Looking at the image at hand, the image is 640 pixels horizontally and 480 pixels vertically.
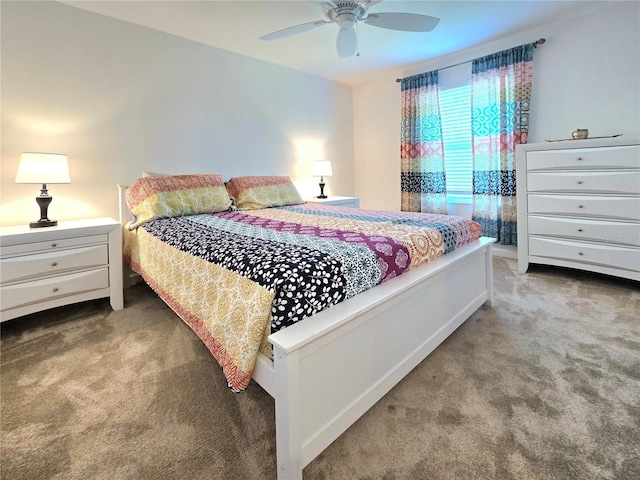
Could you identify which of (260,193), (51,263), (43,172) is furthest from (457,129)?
(51,263)

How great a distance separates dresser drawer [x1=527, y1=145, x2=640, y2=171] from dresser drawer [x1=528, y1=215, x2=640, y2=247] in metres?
0.43

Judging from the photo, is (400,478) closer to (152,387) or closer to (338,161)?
(152,387)

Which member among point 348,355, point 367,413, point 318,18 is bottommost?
point 367,413

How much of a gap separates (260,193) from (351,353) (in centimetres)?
A: 220

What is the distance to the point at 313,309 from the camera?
1123 millimetres

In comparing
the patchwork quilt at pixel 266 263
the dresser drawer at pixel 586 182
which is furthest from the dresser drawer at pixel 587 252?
the patchwork quilt at pixel 266 263

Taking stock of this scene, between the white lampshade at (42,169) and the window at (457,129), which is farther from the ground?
the window at (457,129)

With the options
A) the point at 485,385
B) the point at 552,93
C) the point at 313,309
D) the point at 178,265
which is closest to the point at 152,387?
the point at 178,265

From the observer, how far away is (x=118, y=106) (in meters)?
2.71

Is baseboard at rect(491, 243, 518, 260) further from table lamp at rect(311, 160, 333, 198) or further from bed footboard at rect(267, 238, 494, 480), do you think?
Result: table lamp at rect(311, 160, 333, 198)

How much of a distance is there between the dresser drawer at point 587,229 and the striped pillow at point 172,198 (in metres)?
2.76

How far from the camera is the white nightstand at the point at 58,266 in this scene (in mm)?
1927

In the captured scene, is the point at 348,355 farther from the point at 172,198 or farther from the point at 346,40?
the point at 346,40

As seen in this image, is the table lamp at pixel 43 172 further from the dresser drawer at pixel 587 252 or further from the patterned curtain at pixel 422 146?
the dresser drawer at pixel 587 252
